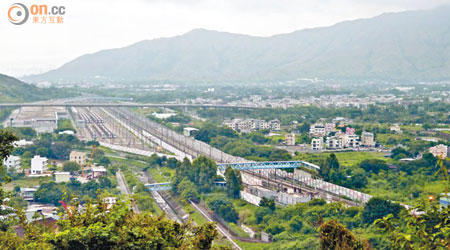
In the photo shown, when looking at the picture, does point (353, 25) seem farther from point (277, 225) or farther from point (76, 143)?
point (277, 225)

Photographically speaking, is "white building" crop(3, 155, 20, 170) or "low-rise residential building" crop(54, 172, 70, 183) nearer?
"low-rise residential building" crop(54, 172, 70, 183)

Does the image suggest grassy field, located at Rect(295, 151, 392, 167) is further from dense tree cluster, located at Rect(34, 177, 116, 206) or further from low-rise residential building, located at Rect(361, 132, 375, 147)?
dense tree cluster, located at Rect(34, 177, 116, 206)

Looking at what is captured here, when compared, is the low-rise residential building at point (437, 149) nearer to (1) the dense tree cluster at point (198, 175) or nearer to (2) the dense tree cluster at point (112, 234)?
(1) the dense tree cluster at point (198, 175)

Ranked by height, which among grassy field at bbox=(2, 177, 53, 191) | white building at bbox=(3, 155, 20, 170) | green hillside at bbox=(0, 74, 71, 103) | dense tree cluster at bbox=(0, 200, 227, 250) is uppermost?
dense tree cluster at bbox=(0, 200, 227, 250)

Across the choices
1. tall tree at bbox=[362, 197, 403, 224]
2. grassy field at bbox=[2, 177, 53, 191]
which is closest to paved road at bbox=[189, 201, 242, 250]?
tall tree at bbox=[362, 197, 403, 224]

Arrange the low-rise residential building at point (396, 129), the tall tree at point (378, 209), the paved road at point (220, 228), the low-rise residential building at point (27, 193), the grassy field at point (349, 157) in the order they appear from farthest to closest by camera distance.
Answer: the low-rise residential building at point (396, 129) < the grassy field at point (349, 157) < the low-rise residential building at point (27, 193) < the tall tree at point (378, 209) < the paved road at point (220, 228)

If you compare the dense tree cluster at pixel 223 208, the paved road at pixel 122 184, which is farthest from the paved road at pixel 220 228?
the paved road at pixel 122 184

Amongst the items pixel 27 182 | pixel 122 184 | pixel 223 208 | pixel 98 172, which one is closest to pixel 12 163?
pixel 27 182

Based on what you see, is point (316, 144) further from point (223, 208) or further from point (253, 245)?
point (253, 245)
